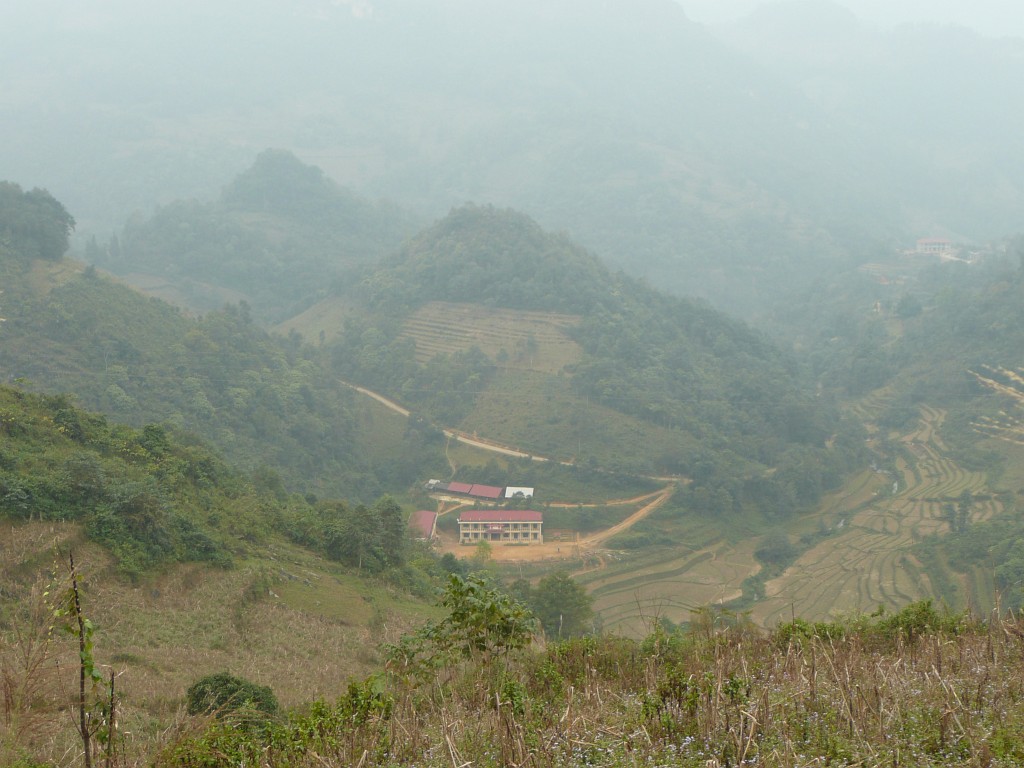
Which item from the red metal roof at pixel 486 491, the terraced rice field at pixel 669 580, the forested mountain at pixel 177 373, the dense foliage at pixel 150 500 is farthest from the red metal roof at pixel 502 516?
the dense foliage at pixel 150 500

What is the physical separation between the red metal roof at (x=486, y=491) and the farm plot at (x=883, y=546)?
421 inches

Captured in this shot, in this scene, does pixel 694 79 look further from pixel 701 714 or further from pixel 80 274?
pixel 701 714

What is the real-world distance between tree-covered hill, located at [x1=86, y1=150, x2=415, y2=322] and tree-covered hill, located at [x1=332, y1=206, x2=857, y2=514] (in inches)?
480

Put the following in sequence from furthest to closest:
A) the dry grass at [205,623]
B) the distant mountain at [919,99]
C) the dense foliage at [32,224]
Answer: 1. the distant mountain at [919,99]
2. the dense foliage at [32,224]
3. the dry grass at [205,623]

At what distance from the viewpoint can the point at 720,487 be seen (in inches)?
1233

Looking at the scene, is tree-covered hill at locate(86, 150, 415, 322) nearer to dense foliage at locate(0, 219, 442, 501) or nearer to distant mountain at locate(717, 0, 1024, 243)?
dense foliage at locate(0, 219, 442, 501)

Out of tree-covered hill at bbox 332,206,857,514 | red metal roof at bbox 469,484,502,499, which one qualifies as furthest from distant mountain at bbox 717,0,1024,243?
red metal roof at bbox 469,484,502,499

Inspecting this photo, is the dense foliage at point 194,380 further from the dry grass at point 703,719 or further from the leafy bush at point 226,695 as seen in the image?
the dry grass at point 703,719

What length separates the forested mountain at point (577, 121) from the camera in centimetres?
9431

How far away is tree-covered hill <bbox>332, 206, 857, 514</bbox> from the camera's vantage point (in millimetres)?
33500

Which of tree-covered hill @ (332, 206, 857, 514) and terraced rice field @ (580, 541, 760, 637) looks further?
tree-covered hill @ (332, 206, 857, 514)

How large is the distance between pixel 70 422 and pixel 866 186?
124066 millimetres

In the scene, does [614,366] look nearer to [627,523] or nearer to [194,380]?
[627,523]

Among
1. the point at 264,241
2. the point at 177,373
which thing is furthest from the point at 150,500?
the point at 264,241
